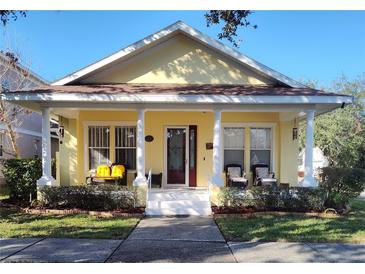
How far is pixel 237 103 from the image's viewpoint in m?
9.95

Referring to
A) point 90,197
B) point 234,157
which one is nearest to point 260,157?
point 234,157

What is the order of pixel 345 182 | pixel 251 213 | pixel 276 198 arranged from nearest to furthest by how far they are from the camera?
pixel 251 213 → pixel 276 198 → pixel 345 182

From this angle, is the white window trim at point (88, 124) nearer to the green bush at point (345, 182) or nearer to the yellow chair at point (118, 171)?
the yellow chair at point (118, 171)

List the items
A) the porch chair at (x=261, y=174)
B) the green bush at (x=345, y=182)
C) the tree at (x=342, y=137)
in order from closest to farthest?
the green bush at (x=345, y=182)
the porch chair at (x=261, y=174)
the tree at (x=342, y=137)

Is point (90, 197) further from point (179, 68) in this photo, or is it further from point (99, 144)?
point (179, 68)

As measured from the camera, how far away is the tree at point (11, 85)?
16750 mm

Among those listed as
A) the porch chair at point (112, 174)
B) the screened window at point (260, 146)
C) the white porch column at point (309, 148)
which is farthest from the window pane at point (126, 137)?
the white porch column at point (309, 148)

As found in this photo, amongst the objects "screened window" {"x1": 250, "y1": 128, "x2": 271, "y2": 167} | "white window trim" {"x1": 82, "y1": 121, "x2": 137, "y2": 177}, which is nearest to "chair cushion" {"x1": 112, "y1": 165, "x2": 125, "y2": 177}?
"white window trim" {"x1": 82, "y1": 121, "x2": 137, "y2": 177}

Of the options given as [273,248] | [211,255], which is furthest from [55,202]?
[273,248]

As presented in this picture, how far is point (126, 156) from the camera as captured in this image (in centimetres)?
1275

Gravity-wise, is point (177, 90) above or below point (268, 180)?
above

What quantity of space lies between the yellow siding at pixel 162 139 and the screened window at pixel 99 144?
221 millimetres

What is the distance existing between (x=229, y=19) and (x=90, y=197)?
6.71 meters

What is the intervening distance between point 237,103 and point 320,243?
473 cm
